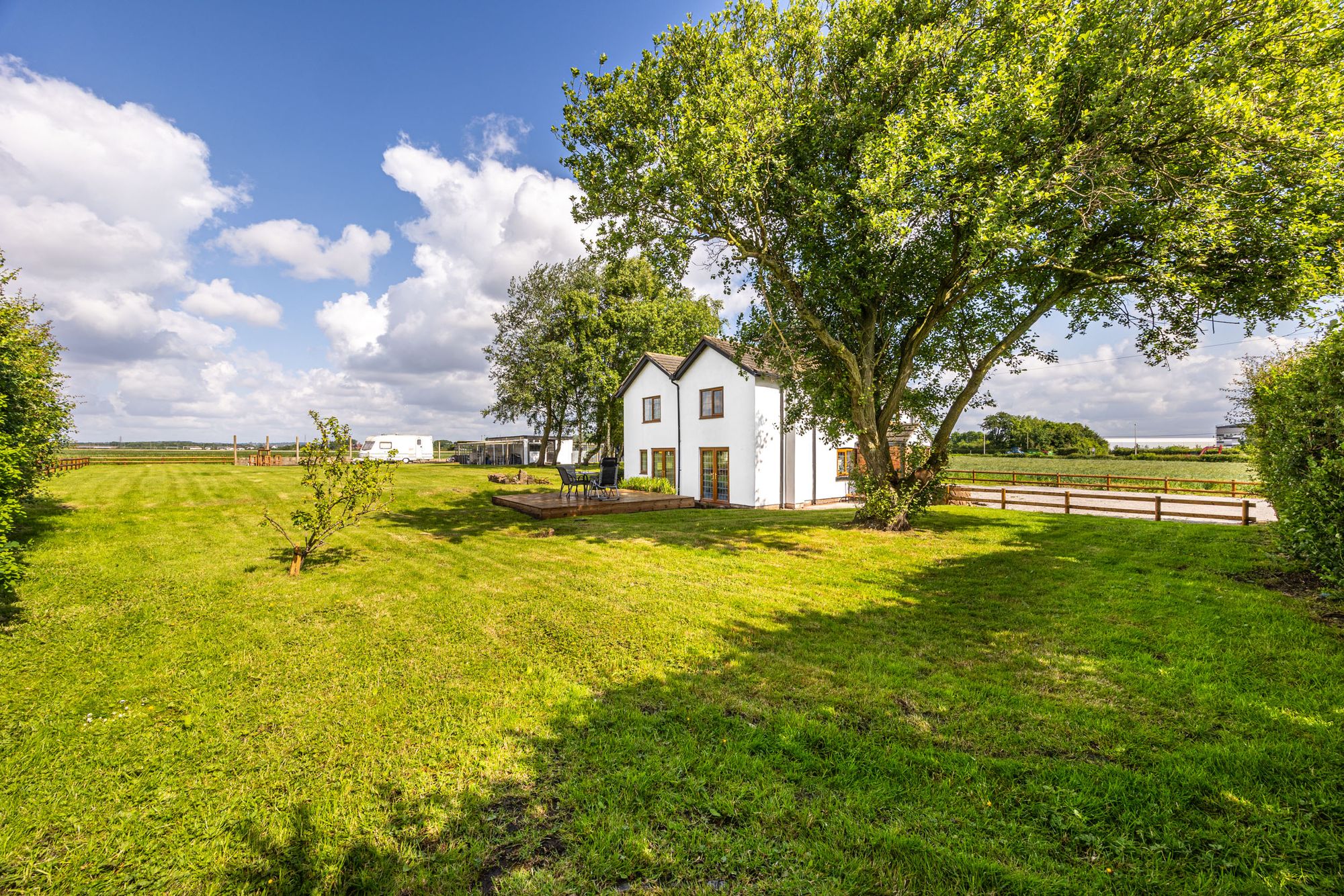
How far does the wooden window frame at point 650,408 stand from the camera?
73.3ft

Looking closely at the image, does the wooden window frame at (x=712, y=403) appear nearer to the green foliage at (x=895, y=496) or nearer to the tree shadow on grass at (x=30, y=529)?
the green foliage at (x=895, y=496)

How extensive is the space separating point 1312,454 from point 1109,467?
39596 millimetres

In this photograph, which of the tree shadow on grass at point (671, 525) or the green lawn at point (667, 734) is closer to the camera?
the green lawn at point (667, 734)

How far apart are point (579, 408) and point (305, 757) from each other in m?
31.7

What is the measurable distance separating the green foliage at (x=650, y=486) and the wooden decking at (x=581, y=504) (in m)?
0.81

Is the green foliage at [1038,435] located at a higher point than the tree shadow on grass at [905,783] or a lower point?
higher

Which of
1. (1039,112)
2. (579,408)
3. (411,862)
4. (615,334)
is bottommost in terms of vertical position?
(411,862)

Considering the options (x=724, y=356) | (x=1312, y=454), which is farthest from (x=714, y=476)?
(x=1312, y=454)

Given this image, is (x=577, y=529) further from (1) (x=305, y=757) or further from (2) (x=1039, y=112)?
(2) (x=1039, y=112)

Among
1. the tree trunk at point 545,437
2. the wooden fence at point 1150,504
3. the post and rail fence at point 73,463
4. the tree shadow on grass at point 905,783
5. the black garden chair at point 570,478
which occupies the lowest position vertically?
the tree shadow on grass at point 905,783

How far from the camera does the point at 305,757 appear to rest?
3.31 metres

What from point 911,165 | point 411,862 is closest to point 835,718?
point 411,862

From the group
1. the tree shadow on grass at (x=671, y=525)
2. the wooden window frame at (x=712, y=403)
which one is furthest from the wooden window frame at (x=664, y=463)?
the tree shadow on grass at (x=671, y=525)

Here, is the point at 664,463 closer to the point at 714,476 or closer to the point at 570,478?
the point at 714,476
